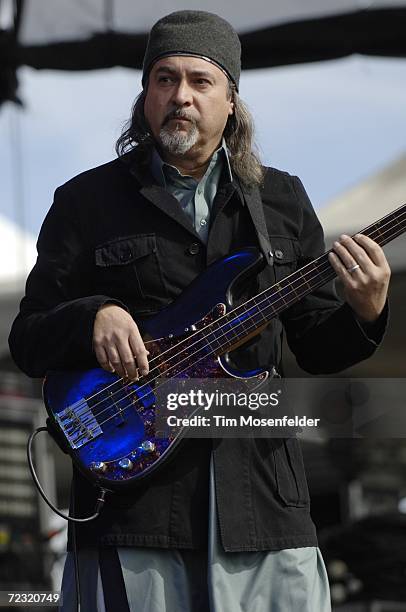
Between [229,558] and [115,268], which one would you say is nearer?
[229,558]

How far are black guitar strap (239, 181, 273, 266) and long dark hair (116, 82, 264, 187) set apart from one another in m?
0.02

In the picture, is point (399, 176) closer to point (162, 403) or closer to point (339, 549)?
point (339, 549)

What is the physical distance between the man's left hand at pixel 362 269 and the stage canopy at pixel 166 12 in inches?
78.9

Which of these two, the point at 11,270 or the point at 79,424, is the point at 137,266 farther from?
the point at 11,270

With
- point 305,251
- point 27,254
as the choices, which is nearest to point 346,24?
point 27,254

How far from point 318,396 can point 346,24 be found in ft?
7.05

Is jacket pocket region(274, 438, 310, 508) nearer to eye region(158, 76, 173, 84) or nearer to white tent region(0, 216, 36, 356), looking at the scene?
eye region(158, 76, 173, 84)

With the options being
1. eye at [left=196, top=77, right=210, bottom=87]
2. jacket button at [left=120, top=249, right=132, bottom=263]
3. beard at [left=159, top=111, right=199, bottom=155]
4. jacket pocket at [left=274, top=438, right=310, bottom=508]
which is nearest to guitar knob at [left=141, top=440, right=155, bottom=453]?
jacket pocket at [left=274, top=438, right=310, bottom=508]

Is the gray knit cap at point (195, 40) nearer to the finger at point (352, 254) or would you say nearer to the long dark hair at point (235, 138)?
the long dark hair at point (235, 138)

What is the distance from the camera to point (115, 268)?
241 centimetres

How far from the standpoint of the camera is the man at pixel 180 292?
2.25 m

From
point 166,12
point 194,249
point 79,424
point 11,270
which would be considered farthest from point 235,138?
point 11,270

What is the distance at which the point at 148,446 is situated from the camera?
2.30 metres

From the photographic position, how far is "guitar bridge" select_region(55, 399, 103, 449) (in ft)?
7.70
